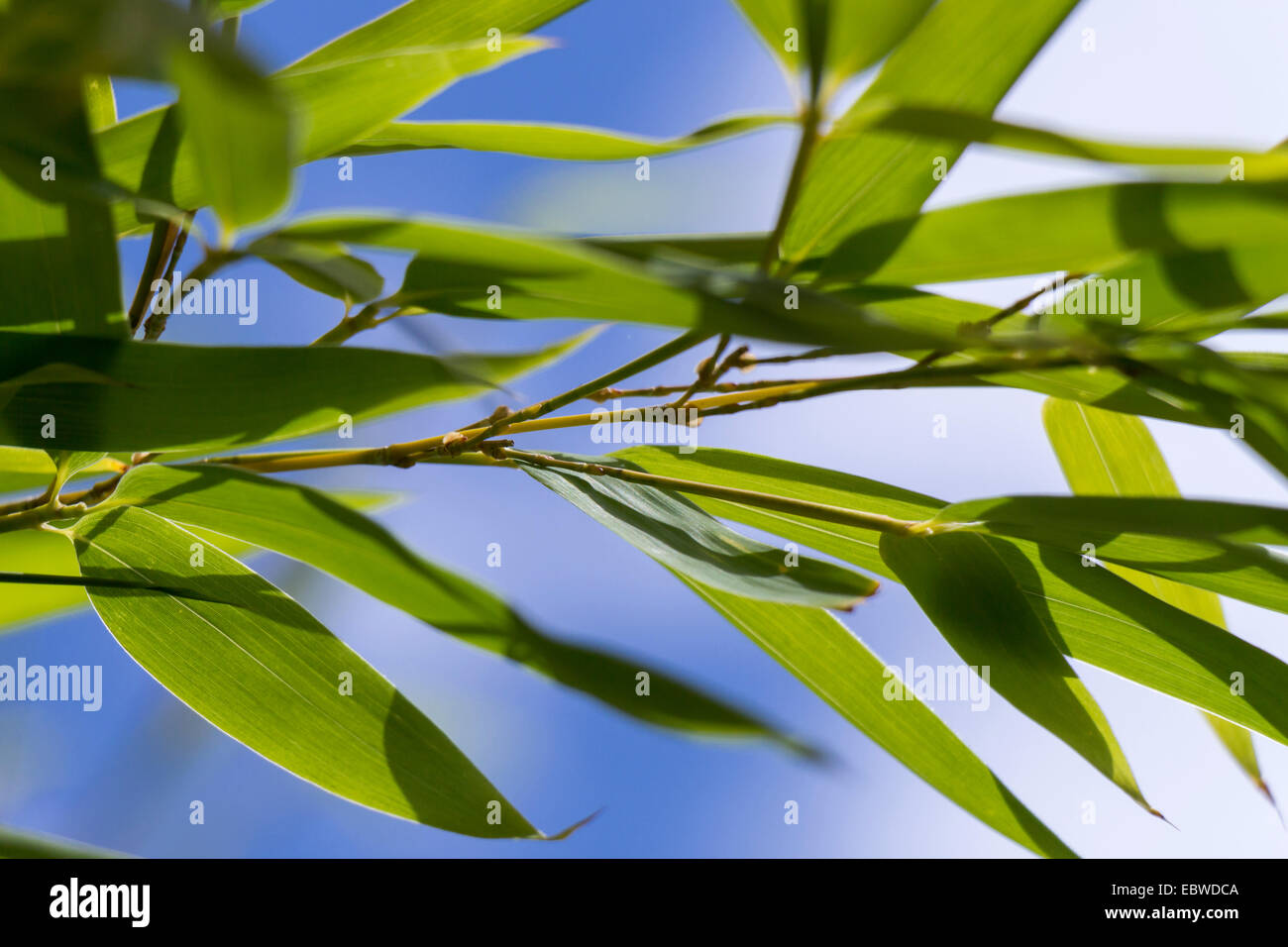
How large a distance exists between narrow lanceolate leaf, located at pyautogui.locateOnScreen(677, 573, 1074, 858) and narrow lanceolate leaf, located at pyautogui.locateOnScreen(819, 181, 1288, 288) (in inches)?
7.6

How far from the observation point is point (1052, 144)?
210mm

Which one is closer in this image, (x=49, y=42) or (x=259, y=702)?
(x=49, y=42)

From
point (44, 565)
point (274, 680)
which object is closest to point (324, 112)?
point (274, 680)

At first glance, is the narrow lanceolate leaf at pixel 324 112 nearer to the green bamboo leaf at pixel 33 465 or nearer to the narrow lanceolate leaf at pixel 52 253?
the narrow lanceolate leaf at pixel 52 253

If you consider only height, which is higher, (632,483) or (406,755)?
(632,483)

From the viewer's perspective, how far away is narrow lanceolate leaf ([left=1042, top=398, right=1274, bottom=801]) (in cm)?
48

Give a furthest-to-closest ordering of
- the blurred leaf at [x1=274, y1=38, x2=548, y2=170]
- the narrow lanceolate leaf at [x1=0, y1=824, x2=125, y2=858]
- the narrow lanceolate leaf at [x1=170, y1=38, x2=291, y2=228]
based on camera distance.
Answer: the narrow lanceolate leaf at [x1=0, y1=824, x2=125, y2=858] < the blurred leaf at [x1=274, y1=38, x2=548, y2=170] < the narrow lanceolate leaf at [x1=170, y1=38, x2=291, y2=228]

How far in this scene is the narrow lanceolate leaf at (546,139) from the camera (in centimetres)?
25

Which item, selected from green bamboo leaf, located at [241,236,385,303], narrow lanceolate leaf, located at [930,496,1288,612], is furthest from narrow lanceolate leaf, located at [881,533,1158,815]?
green bamboo leaf, located at [241,236,385,303]

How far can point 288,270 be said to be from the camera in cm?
33

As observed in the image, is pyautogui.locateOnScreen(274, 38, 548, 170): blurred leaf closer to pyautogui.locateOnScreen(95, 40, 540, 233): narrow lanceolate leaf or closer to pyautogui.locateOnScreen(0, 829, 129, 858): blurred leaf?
pyautogui.locateOnScreen(95, 40, 540, 233): narrow lanceolate leaf

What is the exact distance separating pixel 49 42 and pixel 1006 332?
306 millimetres
